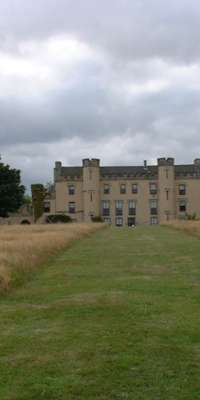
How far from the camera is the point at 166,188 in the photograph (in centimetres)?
11688

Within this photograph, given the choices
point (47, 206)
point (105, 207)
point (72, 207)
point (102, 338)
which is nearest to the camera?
point (102, 338)

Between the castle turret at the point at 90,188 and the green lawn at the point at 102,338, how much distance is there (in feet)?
331

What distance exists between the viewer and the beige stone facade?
117562mm

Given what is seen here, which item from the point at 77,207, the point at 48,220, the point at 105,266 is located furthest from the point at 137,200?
the point at 105,266

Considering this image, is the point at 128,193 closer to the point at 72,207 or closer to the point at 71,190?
the point at 71,190

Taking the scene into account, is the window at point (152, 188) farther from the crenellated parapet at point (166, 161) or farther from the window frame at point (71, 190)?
the window frame at point (71, 190)

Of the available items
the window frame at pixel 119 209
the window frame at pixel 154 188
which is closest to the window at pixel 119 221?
the window frame at pixel 119 209

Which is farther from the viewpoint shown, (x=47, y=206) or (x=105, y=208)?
(x=47, y=206)

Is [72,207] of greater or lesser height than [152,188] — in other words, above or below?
below

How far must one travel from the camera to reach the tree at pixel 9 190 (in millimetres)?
91125

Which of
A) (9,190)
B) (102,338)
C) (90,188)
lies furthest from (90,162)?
(102,338)

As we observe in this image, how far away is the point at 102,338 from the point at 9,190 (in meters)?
83.7

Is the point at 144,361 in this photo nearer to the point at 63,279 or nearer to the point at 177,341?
the point at 177,341

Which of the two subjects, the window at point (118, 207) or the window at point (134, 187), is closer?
the window at point (118, 207)
